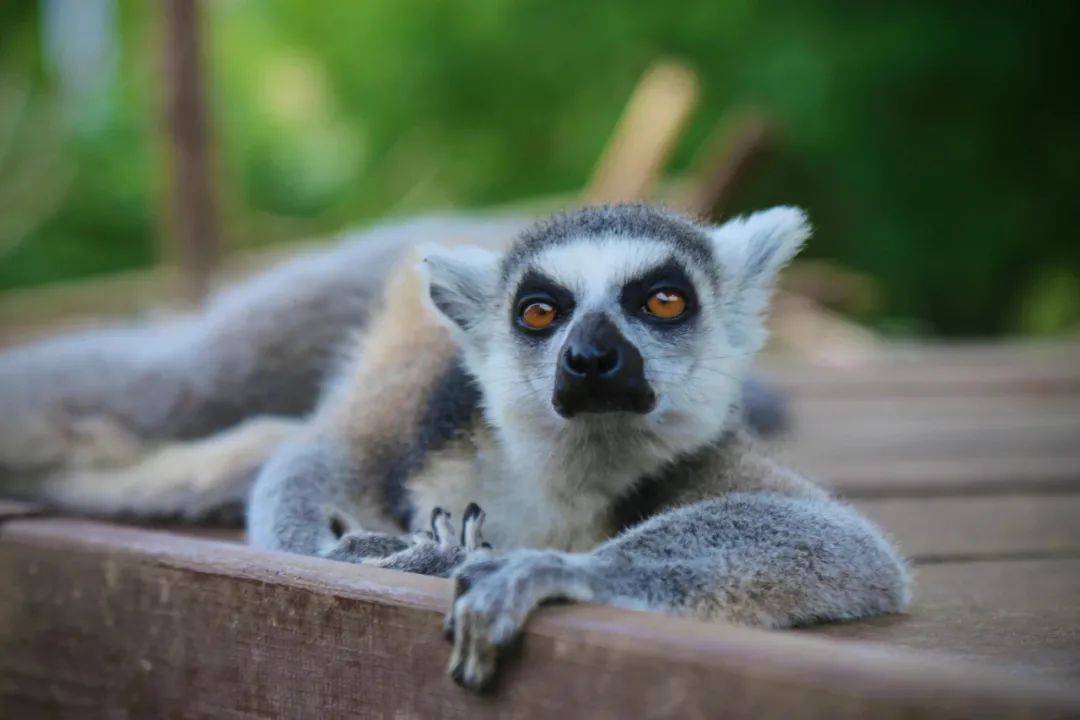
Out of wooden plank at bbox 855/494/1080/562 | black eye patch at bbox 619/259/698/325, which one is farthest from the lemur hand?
wooden plank at bbox 855/494/1080/562

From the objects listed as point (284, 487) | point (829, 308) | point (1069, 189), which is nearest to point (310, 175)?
point (829, 308)

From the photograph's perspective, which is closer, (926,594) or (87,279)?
(926,594)

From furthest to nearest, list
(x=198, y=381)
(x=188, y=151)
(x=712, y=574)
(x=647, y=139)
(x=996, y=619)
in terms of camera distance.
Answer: (x=647, y=139)
(x=188, y=151)
(x=198, y=381)
(x=996, y=619)
(x=712, y=574)

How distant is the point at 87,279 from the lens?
12336mm

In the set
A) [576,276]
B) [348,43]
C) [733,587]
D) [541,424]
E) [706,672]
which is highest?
[348,43]

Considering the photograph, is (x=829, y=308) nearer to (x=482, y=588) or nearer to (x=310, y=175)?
(x=310, y=175)

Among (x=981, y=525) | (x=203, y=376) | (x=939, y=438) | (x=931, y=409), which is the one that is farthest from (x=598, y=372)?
(x=931, y=409)

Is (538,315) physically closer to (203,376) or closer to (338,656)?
(338,656)

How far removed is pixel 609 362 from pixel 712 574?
0.41 meters

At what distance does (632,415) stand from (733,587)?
485 millimetres

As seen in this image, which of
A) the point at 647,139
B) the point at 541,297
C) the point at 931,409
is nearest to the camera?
the point at 541,297

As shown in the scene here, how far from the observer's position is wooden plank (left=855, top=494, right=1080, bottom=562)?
2689 millimetres

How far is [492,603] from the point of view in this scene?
1.53 metres

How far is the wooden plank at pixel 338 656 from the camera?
1281 millimetres
